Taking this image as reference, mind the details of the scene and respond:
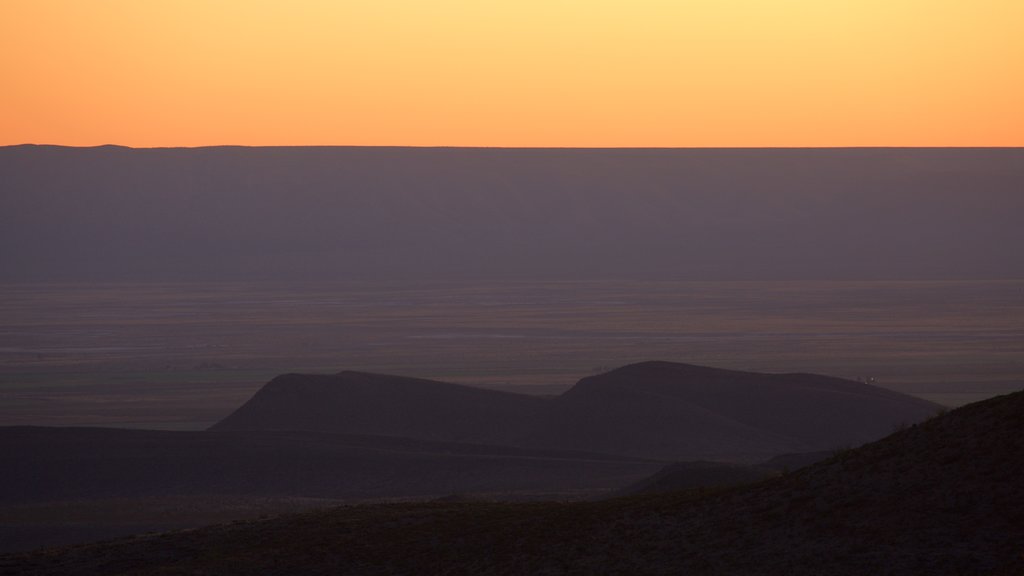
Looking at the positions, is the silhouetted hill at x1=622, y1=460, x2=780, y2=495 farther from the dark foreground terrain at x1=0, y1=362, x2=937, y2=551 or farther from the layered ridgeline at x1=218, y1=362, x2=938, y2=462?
the layered ridgeline at x1=218, y1=362, x2=938, y2=462

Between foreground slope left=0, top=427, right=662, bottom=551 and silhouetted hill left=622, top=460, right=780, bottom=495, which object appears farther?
foreground slope left=0, top=427, right=662, bottom=551

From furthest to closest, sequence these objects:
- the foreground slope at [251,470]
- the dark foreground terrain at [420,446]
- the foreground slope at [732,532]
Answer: the foreground slope at [251,470] < the dark foreground terrain at [420,446] < the foreground slope at [732,532]

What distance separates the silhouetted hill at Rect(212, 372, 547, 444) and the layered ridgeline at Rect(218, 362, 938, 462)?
0.15 ft

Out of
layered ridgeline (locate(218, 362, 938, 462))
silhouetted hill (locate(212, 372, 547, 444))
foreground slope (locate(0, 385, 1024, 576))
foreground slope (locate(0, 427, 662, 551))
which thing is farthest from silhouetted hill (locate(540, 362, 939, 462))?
foreground slope (locate(0, 385, 1024, 576))

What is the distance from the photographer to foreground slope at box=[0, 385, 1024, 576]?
17.1 metres

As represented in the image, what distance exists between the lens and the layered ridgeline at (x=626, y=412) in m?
53.2

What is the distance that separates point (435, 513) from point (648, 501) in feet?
11.2

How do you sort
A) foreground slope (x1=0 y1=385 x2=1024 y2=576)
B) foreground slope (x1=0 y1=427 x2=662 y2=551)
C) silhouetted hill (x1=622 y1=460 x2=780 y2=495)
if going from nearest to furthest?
foreground slope (x1=0 y1=385 x2=1024 y2=576) → silhouetted hill (x1=622 y1=460 x2=780 y2=495) → foreground slope (x1=0 y1=427 x2=662 y2=551)

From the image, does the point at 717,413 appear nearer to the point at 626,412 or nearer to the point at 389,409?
the point at 626,412

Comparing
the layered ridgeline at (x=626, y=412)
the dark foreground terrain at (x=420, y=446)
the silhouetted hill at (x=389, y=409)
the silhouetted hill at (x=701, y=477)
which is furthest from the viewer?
the silhouetted hill at (x=389, y=409)

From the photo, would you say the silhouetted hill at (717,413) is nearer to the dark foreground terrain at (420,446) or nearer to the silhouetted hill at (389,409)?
the dark foreground terrain at (420,446)

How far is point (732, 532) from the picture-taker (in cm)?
1892

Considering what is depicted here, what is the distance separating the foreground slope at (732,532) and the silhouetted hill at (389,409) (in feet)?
103

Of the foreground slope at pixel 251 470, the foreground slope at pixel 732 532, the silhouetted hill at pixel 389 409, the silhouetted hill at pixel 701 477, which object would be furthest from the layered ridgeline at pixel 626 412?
the foreground slope at pixel 732 532
